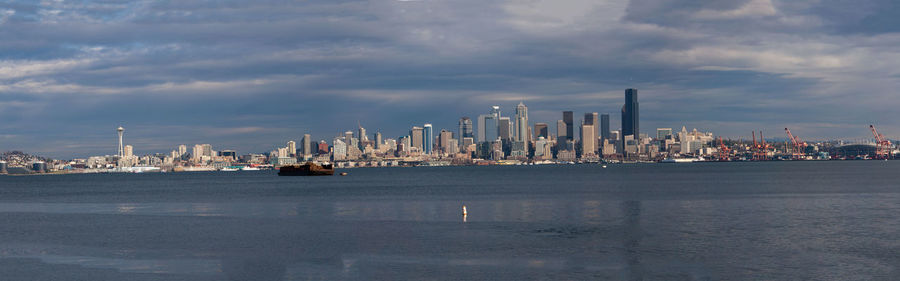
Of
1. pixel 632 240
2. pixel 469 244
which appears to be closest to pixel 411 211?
pixel 469 244

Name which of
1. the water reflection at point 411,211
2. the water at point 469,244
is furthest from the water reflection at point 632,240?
the water reflection at point 411,211

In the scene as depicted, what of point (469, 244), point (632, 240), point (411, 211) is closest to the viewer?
point (469, 244)

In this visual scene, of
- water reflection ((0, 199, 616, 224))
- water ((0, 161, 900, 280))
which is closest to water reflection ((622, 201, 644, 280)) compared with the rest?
water ((0, 161, 900, 280))

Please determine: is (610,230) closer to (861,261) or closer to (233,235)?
(861,261)

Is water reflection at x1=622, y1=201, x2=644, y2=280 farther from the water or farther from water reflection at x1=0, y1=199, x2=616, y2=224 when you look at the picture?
water reflection at x1=0, y1=199, x2=616, y2=224

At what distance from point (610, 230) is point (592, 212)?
2067cm

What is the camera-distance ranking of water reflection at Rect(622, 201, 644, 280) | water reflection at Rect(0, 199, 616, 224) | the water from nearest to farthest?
water reflection at Rect(622, 201, 644, 280)
the water
water reflection at Rect(0, 199, 616, 224)

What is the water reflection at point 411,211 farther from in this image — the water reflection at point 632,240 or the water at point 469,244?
the water reflection at point 632,240

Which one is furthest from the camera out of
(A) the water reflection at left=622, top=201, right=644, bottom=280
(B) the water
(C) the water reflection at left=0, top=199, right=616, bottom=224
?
(C) the water reflection at left=0, top=199, right=616, bottom=224

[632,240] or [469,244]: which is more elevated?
[469,244]

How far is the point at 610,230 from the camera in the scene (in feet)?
196

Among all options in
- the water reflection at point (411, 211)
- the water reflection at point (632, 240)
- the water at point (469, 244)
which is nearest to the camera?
the water reflection at point (632, 240)

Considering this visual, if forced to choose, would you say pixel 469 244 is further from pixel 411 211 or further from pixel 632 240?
pixel 411 211

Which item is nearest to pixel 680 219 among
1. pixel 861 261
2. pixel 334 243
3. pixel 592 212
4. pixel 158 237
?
pixel 592 212
